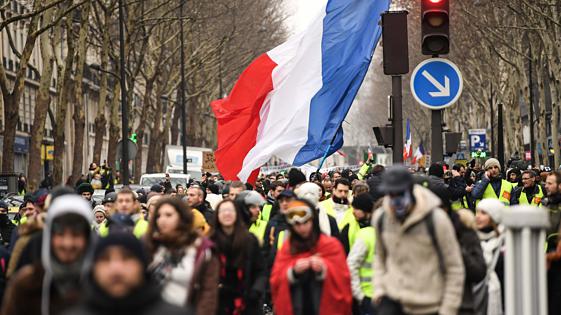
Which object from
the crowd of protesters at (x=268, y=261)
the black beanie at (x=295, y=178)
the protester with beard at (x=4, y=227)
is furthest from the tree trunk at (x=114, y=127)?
the crowd of protesters at (x=268, y=261)

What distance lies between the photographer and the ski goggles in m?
9.43

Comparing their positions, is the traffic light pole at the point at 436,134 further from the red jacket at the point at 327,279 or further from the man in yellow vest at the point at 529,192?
the man in yellow vest at the point at 529,192

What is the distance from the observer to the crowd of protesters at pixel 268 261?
20.7 ft

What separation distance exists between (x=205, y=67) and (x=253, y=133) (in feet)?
164

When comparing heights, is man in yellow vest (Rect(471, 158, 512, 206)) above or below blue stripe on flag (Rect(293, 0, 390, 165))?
below

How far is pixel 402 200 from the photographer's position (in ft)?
26.0

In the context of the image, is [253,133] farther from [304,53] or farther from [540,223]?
[540,223]

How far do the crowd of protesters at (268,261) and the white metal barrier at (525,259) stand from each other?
0.54 meters

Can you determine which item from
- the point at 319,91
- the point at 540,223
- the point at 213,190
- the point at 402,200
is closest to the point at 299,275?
the point at 402,200

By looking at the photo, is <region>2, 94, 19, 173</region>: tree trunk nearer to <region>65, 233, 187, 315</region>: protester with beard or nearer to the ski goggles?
the ski goggles

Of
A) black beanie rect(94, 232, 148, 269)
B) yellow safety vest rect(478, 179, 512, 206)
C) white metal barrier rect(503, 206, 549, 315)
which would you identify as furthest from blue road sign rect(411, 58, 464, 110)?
black beanie rect(94, 232, 148, 269)

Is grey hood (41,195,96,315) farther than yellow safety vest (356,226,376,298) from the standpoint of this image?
No

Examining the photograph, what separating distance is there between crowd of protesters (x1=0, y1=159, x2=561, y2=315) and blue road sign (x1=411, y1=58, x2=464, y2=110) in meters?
1.67

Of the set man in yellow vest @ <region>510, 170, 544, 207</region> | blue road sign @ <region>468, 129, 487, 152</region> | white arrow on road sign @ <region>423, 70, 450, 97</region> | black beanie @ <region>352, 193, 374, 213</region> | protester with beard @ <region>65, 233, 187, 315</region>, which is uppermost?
blue road sign @ <region>468, 129, 487, 152</region>
